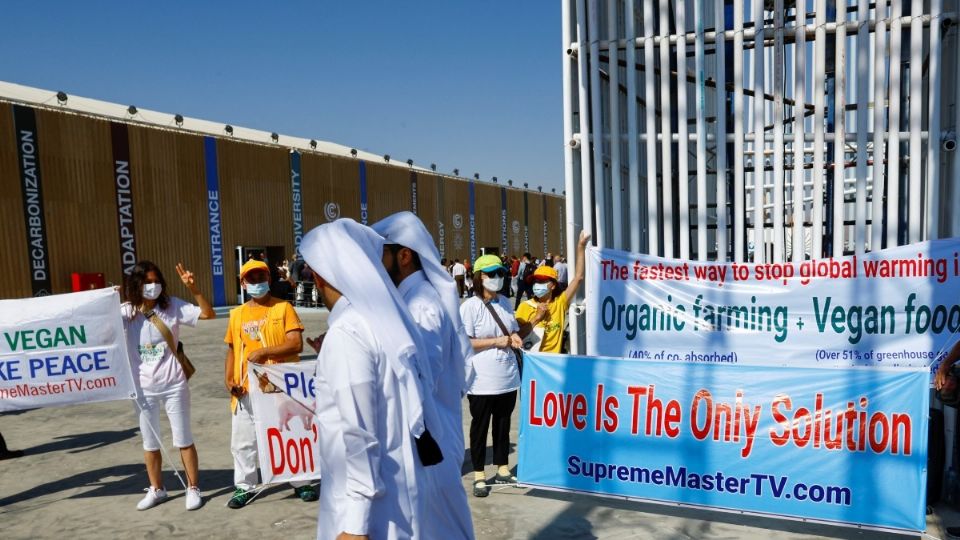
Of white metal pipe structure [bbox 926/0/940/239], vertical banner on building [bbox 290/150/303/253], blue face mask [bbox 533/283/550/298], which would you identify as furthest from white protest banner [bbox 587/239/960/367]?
vertical banner on building [bbox 290/150/303/253]

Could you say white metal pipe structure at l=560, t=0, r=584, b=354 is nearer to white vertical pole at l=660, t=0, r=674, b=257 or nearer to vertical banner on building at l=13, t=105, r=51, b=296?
white vertical pole at l=660, t=0, r=674, b=257

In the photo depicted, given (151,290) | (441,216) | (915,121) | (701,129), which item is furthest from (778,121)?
(441,216)

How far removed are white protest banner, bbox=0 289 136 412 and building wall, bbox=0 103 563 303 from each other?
16470 millimetres

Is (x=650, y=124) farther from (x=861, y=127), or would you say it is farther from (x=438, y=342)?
(x=438, y=342)

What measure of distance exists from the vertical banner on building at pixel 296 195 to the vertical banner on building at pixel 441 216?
32.8ft

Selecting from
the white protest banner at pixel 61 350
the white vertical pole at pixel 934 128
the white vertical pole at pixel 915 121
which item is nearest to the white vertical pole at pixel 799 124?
the white vertical pole at pixel 915 121

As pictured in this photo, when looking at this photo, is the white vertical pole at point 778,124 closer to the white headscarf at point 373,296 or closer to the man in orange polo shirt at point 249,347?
the man in orange polo shirt at point 249,347

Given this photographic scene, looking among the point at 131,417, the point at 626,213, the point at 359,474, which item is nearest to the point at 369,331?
the point at 359,474

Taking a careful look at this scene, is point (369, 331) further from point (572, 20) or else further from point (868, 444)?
point (572, 20)

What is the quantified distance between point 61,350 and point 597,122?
4821mm

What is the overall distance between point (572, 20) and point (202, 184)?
21.2 metres

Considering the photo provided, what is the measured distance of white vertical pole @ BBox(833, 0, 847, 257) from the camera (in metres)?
5.48

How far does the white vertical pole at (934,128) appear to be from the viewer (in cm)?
526

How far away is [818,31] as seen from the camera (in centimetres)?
553
